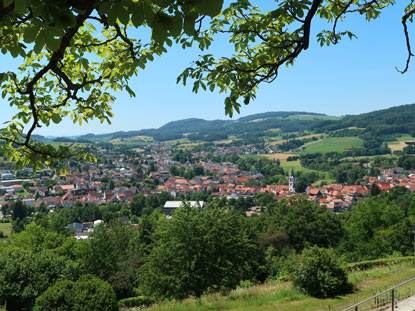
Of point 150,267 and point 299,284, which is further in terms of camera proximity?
point 150,267

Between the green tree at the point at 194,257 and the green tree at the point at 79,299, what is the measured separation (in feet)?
10.8

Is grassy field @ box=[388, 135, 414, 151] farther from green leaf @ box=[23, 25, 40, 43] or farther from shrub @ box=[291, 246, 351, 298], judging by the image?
green leaf @ box=[23, 25, 40, 43]

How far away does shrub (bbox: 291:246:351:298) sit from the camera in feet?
28.7

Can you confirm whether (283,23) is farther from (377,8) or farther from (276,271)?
(276,271)

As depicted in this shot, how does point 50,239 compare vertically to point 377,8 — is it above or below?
below

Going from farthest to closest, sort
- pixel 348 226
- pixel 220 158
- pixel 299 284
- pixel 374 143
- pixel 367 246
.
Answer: pixel 220 158 → pixel 374 143 → pixel 348 226 → pixel 367 246 → pixel 299 284

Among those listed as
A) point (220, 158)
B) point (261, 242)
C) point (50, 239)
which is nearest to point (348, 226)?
point (261, 242)

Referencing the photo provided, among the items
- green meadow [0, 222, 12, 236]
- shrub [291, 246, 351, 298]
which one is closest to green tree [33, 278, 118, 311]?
Result: shrub [291, 246, 351, 298]

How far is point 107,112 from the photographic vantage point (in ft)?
12.4

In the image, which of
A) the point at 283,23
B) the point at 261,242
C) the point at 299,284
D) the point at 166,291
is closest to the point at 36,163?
the point at 283,23

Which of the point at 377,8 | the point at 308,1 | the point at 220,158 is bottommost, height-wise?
the point at 220,158

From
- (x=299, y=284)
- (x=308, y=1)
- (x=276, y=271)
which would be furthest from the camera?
(x=276, y=271)

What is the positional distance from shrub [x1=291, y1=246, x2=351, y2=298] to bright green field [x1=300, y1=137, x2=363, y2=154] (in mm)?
131331

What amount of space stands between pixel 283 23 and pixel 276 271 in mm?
17766
